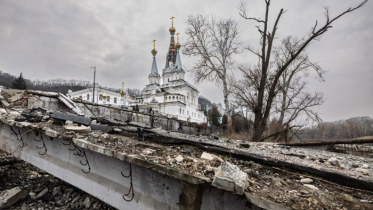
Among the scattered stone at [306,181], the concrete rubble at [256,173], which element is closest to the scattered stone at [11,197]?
the concrete rubble at [256,173]

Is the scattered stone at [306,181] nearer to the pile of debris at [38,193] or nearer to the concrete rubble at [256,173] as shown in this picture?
the concrete rubble at [256,173]

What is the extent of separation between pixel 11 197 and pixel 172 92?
151 ft

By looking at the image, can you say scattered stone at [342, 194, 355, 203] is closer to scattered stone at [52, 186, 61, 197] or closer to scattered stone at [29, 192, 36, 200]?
scattered stone at [52, 186, 61, 197]

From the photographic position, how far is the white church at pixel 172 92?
4347 centimetres

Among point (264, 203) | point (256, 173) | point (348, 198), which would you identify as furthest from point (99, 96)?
point (348, 198)

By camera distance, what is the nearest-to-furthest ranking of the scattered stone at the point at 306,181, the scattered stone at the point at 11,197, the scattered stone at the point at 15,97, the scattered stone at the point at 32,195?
the scattered stone at the point at 306,181
the scattered stone at the point at 11,197
the scattered stone at the point at 32,195
the scattered stone at the point at 15,97

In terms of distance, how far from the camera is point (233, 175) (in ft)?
5.35

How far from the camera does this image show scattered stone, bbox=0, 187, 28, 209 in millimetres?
2954

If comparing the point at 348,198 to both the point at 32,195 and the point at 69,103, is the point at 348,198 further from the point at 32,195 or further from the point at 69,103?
the point at 69,103

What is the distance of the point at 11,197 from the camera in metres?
3.06

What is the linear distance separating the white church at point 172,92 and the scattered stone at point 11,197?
38532 millimetres

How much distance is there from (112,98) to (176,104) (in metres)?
21.3

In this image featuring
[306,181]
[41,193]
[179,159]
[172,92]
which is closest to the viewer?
[306,181]

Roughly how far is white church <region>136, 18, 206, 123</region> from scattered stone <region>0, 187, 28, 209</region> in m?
38.5
